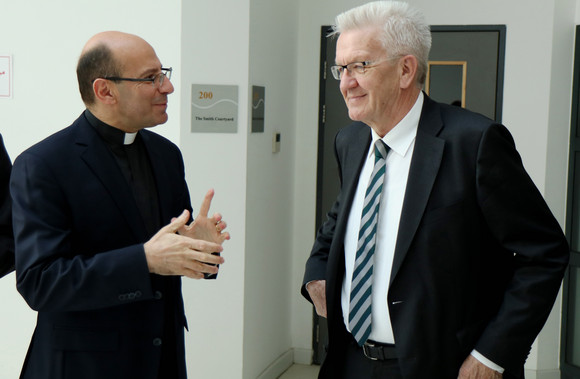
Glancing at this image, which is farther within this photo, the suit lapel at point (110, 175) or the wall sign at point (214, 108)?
the wall sign at point (214, 108)

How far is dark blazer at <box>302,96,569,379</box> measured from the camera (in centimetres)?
183

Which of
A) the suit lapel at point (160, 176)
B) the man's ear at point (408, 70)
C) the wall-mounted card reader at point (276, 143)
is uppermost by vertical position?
the man's ear at point (408, 70)

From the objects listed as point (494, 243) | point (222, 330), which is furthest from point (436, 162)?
point (222, 330)

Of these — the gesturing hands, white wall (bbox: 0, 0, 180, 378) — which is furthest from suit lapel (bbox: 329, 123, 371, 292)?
white wall (bbox: 0, 0, 180, 378)

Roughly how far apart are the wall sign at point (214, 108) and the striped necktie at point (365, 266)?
6.35ft

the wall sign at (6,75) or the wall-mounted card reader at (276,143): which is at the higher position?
the wall sign at (6,75)

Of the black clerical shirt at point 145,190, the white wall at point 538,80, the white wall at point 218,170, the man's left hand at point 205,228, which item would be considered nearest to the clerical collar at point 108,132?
the black clerical shirt at point 145,190

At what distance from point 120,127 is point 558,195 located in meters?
3.06

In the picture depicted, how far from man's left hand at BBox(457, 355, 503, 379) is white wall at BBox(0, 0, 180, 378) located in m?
2.44

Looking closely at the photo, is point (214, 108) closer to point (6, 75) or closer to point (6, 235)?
point (6, 75)

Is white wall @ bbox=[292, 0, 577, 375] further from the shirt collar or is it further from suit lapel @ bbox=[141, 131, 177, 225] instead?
suit lapel @ bbox=[141, 131, 177, 225]

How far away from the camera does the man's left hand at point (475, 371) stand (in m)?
1.85

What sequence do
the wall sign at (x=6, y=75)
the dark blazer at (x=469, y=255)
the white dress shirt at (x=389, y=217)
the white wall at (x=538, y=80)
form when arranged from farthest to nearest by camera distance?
the white wall at (x=538, y=80) < the wall sign at (x=6, y=75) < the white dress shirt at (x=389, y=217) < the dark blazer at (x=469, y=255)

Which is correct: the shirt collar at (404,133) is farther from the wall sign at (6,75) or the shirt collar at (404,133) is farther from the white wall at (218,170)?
the wall sign at (6,75)
